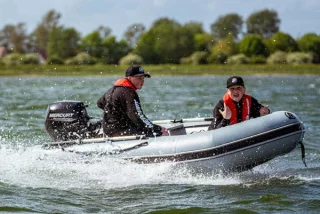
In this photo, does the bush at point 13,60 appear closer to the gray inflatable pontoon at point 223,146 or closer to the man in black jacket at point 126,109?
the man in black jacket at point 126,109

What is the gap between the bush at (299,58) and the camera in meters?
65.2

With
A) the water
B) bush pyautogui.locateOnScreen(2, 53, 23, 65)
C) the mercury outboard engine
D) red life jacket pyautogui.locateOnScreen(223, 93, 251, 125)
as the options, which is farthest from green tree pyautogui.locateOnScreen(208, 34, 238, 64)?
red life jacket pyautogui.locateOnScreen(223, 93, 251, 125)

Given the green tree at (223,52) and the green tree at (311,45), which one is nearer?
the green tree at (311,45)

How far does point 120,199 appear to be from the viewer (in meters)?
8.13

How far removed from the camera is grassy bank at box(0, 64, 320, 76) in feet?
200

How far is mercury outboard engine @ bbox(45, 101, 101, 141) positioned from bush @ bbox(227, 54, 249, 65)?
58898 millimetres

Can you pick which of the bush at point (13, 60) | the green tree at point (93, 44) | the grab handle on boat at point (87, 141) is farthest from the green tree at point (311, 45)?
the grab handle on boat at point (87, 141)

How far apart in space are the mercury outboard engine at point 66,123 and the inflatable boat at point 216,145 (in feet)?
0.82

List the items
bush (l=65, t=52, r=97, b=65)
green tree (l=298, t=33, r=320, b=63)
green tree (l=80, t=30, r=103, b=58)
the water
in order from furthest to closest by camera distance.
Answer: green tree (l=80, t=30, r=103, b=58) → bush (l=65, t=52, r=97, b=65) → green tree (l=298, t=33, r=320, b=63) → the water

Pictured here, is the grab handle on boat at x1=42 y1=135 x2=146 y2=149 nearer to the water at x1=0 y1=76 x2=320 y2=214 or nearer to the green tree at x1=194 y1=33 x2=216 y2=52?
the water at x1=0 y1=76 x2=320 y2=214

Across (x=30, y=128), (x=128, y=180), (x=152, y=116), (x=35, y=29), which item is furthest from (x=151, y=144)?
(x=35, y=29)

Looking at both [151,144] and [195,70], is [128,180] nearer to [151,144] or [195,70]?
[151,144]

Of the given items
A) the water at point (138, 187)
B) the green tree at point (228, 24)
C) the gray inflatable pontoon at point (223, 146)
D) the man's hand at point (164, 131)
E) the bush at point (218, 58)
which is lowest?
the water at point (138, 187)

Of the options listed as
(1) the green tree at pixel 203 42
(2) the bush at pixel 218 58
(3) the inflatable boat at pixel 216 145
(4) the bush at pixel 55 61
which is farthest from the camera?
(1) the green tree at pixel 203 42
